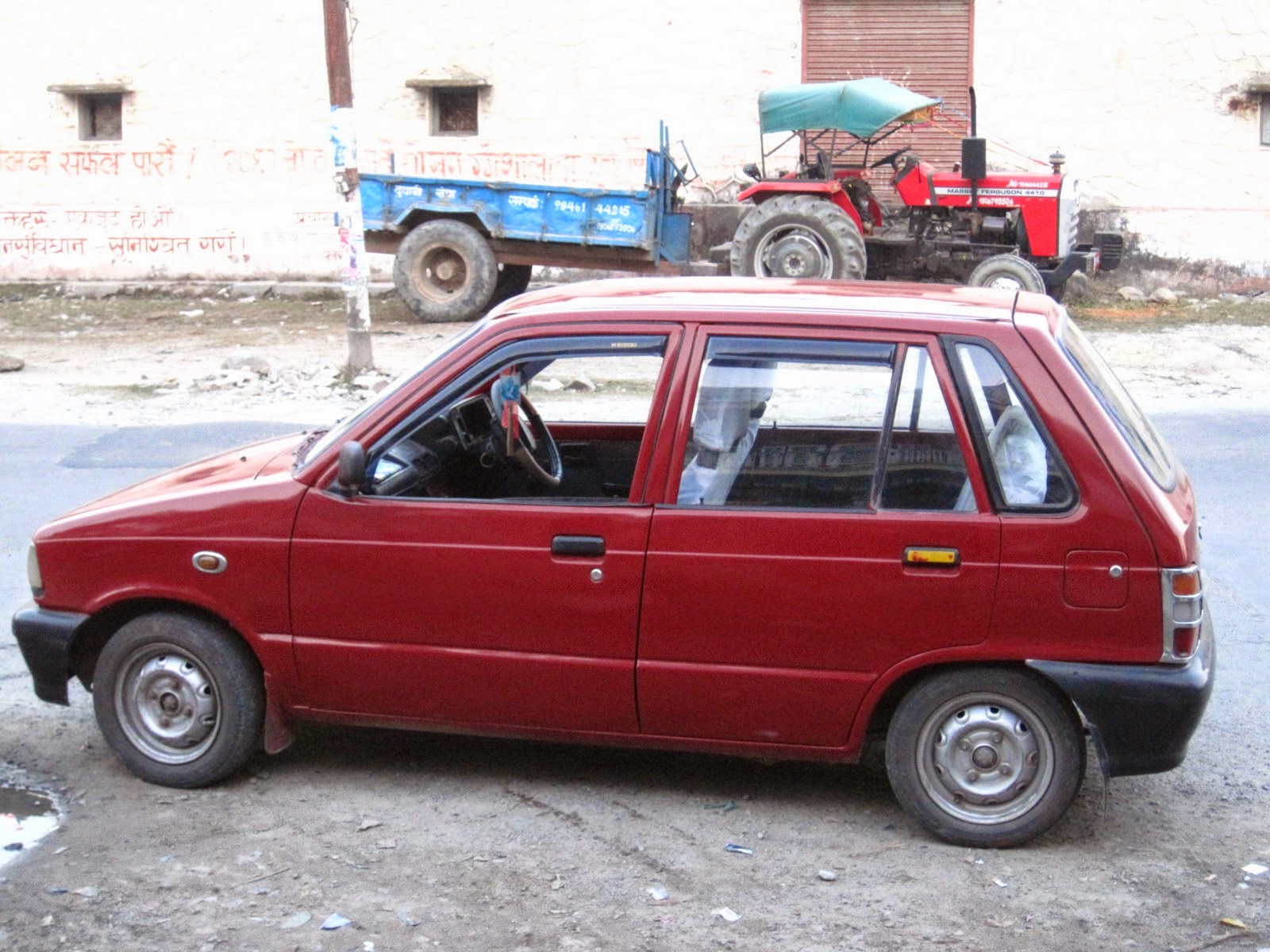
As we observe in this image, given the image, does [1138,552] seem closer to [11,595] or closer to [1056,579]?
[1056,579]

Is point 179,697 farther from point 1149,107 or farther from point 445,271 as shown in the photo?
point 1149,107

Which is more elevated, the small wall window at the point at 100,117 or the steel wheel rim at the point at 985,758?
the small wall window at the point at 100,117

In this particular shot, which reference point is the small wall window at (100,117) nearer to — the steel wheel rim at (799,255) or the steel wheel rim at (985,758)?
the steel wheel rim at (799,255)

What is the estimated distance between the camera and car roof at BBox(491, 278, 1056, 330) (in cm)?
425

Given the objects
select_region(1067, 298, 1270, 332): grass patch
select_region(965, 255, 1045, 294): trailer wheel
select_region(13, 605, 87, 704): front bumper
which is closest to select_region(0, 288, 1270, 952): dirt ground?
select_region(13, 605, 87, 704): front bumper

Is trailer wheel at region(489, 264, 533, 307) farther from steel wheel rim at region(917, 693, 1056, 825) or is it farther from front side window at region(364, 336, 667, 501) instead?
steel wheel rim at region(917, 693, 1056, 825)

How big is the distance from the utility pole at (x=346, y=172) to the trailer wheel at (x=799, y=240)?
459 centimetres

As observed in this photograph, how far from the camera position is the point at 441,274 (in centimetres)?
1694

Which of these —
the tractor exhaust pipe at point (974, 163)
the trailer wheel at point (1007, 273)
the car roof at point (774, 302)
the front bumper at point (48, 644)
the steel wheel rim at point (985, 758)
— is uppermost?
the tractor exhaust pipe at point (974, 163)

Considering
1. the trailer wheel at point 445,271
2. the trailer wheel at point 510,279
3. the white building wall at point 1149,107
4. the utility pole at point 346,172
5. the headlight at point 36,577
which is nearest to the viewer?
the headlight at point 36,577

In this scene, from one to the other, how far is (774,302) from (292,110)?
18.0 m

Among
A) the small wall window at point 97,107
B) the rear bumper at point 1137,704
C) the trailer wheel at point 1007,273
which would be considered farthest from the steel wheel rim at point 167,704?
the small wall window at point 97,107

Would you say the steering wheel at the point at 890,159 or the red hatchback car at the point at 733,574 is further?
the steering wheel at the point at 890,159

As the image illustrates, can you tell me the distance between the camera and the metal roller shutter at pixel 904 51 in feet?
65.4
